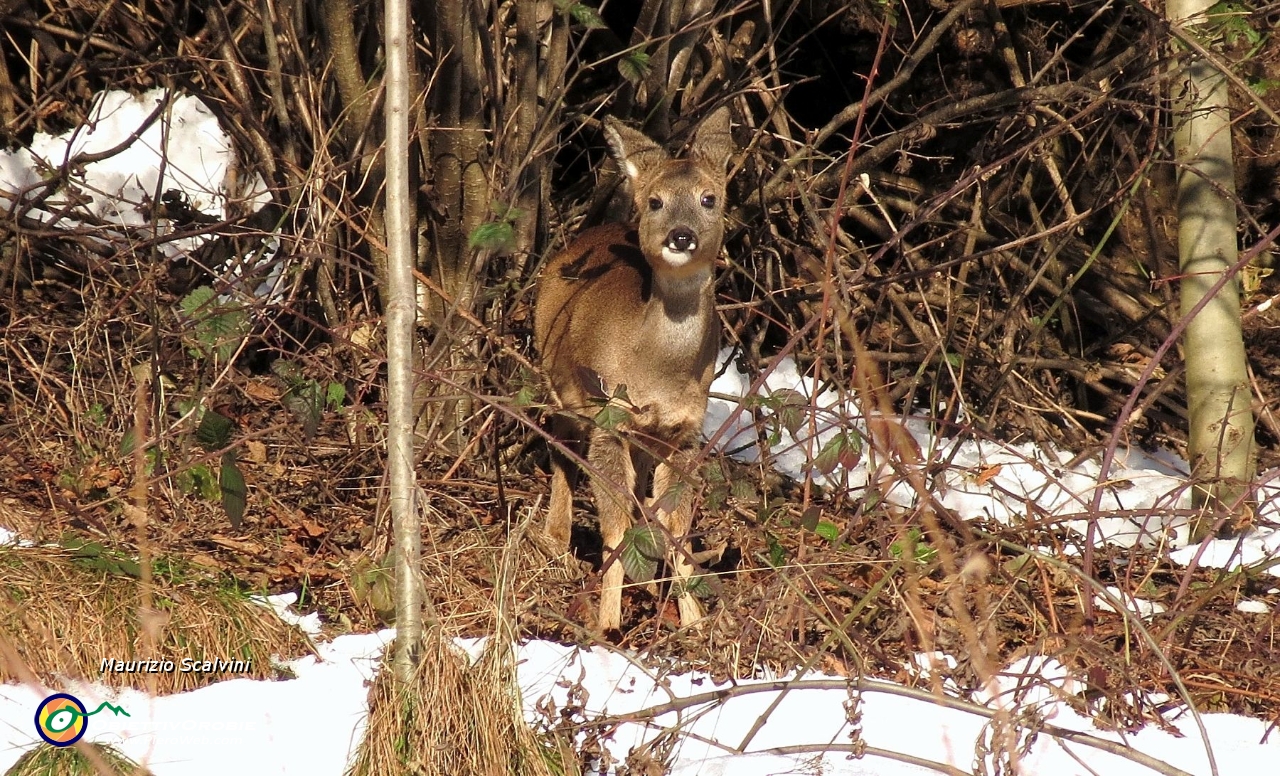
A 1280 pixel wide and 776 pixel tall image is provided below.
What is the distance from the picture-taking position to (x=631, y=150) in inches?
225

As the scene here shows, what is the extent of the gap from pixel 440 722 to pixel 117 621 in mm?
1318

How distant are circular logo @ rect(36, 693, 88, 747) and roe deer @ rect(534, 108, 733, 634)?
189cm

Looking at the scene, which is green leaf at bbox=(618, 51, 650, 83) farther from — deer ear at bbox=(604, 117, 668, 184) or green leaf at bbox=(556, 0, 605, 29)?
deer ear at bbox=(604, 117, 668, 184)

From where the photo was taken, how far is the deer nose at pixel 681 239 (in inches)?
203

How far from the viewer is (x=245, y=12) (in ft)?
20.6

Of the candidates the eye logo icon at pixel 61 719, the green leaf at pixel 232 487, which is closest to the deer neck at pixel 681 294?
the green leaf at pixel 232 487

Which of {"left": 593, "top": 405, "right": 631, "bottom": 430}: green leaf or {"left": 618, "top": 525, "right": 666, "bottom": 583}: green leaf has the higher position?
{"left": 593, "top": 405, "right": 631, "bottom": 430}: green leaf

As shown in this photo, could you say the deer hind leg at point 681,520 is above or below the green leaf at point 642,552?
above

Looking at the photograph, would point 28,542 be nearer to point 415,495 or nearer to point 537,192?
point 415,495

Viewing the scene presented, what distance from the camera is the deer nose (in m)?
5.16

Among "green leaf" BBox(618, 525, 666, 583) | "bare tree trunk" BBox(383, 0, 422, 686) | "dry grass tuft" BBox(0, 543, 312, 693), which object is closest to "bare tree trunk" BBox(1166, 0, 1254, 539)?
"green leaf" BBox(618, 525, 666, 583)

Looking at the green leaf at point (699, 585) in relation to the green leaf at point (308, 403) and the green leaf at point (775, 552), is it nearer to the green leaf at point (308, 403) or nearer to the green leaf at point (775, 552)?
the green leaf at point (775, 552)

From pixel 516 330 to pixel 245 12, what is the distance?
1.92 metres

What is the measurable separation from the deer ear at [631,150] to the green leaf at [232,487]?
215cm
